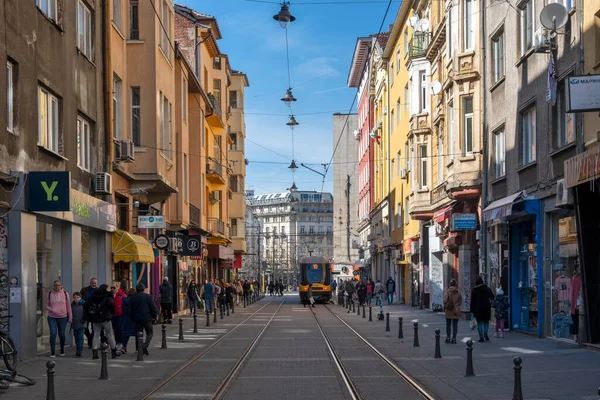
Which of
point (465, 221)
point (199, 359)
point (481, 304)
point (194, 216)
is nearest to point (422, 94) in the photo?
point (194, 216)

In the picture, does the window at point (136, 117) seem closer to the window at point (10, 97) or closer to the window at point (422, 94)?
the window at point (10, 97)

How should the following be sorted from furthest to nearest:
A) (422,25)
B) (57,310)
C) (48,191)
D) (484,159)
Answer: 1. (422,25)
2. (484,159)
3. (57,310)
4. (48,191)

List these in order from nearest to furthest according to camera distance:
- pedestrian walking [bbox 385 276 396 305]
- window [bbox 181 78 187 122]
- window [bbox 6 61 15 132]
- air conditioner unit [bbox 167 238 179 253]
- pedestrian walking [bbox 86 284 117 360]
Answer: window [bbox 6 61 15 132], pedestrian walking [bbox 86 284 117 360], air conditioner unit [bbox 167 238 179 253], window [bbox 181 78 187 122], pedestrian walking [bbox 385 276 396 305]

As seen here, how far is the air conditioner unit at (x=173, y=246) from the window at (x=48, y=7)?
611 inches

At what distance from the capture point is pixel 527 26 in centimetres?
2464

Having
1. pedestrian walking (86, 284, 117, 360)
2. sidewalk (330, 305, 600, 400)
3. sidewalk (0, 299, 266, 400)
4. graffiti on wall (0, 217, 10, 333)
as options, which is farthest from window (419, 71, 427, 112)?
graffiti on wall (0, 217, 10, 333)

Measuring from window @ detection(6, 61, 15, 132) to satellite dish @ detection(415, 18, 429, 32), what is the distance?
27.3 m

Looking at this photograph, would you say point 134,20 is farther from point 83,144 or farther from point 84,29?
point 83,144

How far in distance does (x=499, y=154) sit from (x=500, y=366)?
12.4m

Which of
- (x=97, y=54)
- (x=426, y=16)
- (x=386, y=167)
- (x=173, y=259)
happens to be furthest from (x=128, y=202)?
(x=386, y=167)

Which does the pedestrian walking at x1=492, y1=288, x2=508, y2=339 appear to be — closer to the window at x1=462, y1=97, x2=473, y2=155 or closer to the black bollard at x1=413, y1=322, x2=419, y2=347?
the black bollard at x1=413, y1=322, x2=419, y2=347

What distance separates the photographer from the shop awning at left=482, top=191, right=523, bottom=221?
24.0m

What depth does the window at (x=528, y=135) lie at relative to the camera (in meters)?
24.3

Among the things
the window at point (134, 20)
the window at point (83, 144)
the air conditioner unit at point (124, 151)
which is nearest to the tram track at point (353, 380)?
the air conditioner unit at point (124, 151)
